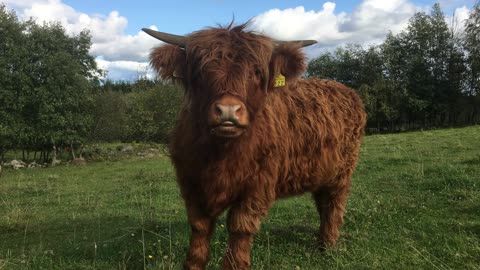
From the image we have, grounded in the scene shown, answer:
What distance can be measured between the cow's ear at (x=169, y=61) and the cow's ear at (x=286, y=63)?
34.4 inches

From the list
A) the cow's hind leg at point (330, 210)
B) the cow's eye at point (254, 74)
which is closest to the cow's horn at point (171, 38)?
the cow's eye at point (254, 74)

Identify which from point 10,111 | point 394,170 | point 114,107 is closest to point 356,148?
point 394,170

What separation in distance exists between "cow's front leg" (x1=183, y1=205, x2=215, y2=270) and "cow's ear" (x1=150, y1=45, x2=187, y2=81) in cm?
131

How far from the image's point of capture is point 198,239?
14.0 ft

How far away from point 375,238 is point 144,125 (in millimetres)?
33084

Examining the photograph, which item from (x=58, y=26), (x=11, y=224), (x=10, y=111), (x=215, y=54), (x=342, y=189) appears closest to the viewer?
(x=215, y=54)

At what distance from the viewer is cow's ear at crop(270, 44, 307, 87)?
14.1ft

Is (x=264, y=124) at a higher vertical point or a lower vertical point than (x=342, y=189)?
higher

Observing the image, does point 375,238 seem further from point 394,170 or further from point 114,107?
point 114,107

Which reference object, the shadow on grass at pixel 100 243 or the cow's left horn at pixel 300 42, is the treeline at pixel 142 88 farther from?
the cow's left horn at pixel 300 42

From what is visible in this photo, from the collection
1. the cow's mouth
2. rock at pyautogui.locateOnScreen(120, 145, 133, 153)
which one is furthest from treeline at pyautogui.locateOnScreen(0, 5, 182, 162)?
the cow's mouth

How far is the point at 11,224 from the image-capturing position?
7312 mm

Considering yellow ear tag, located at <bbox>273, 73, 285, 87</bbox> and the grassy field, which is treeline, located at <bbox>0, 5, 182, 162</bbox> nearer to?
the grassy field

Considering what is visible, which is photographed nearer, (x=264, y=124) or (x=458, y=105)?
(x=264, y=124)
